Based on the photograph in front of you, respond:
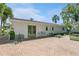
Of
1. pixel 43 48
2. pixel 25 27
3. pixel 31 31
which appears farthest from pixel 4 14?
pixel 43 48

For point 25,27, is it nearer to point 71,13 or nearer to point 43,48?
point 43,48

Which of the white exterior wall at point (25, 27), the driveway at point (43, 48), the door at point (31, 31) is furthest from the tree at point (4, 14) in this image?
the driveway at point (43, 48)

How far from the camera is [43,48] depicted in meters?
13.8

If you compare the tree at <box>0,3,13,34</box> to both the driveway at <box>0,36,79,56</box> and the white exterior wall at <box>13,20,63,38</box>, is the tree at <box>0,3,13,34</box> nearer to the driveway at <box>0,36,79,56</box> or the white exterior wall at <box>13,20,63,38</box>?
the white exterior wall at <box>13,20,63,38</box>

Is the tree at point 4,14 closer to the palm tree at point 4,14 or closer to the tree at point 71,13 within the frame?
the palm tree at point 4,14

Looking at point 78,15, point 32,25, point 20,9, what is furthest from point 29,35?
point 78,15

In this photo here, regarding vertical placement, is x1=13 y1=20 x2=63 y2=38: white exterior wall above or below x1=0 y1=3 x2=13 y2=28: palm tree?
below

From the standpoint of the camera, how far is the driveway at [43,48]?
11.9 m

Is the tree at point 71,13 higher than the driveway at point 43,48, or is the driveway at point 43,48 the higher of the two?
the tree at point 71,13

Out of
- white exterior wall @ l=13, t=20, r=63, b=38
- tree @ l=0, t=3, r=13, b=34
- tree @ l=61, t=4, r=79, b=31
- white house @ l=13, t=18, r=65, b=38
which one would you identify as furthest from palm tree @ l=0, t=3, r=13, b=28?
tree @ l=61, t=4, r=79, b=31

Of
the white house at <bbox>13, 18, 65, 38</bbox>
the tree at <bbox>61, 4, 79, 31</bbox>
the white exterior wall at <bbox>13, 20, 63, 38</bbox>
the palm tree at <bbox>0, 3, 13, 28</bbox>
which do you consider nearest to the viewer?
the palm tree at <bbox>0, 3, 13, 28</bbox>

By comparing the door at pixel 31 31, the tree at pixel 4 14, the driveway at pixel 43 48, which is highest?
the tree at pixel 4 14

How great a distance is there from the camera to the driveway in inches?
469

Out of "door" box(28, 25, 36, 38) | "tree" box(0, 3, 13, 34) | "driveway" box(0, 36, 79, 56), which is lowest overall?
"driveway" box(0, 36, 79, 56)
